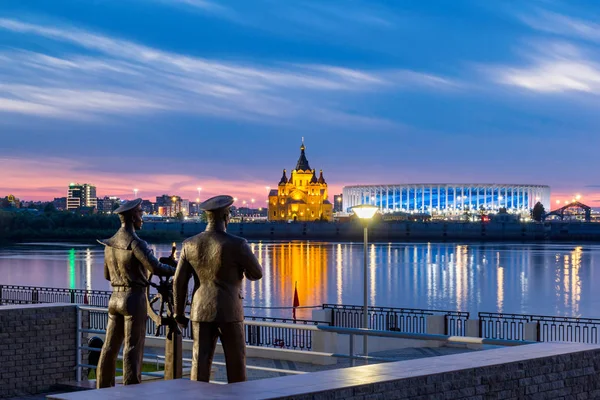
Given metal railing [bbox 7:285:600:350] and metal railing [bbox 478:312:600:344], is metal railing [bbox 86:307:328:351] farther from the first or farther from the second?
metal railing [bbox 478:312:600:344]

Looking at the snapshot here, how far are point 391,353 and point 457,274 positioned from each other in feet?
198

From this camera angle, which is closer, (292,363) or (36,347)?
(36,347)

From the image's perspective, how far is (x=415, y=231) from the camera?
184750mm

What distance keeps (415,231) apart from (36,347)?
17510 cm

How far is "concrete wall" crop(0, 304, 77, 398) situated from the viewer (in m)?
11.4

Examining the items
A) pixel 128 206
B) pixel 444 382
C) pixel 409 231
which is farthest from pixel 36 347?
pixel 409 231

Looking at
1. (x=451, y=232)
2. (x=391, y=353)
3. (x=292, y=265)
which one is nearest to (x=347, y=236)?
(x=451, y=232)

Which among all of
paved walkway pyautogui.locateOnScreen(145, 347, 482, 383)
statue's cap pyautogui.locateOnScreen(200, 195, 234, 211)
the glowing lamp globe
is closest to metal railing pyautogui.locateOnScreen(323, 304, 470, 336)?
paved walkway pyautogui.locateOnScreen(145, 347, 482, 383)

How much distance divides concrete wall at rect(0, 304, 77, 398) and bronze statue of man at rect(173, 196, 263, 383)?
12.4ft

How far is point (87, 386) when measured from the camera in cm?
1162

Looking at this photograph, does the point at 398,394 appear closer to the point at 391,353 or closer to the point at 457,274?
the point at 391,353

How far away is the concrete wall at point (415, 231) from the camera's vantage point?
17912 centimetres

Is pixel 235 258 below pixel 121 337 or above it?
above

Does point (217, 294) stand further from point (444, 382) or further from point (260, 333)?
point (260, 333)
